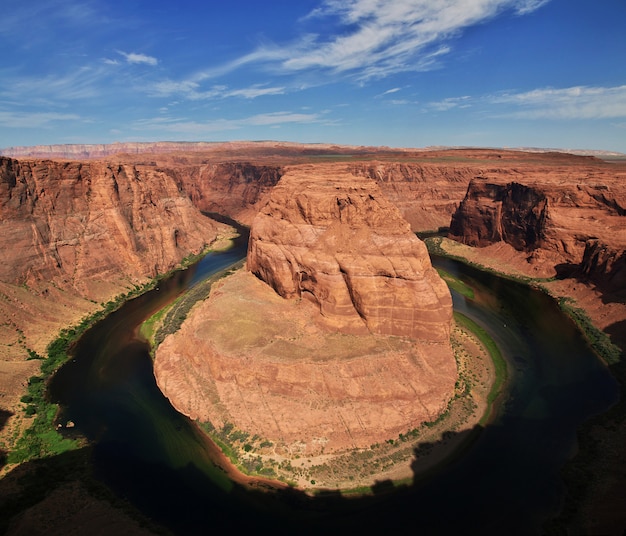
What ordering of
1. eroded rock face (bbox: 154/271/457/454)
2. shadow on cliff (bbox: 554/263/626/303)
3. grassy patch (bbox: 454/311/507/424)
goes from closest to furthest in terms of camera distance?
eroded rock face (bbox: 154/271/457/454)
grassy patch (bbox: 454/311/507/424)
shadow on cliff (bbox: 554/263/626/303)

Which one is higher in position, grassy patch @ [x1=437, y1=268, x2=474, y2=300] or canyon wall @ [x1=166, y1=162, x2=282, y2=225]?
canyon wall @ [x1=166, y1=162, x2=282, y2=225]

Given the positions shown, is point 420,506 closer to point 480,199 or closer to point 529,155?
point 480,199

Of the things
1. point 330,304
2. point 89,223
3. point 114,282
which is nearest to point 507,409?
point 330,304

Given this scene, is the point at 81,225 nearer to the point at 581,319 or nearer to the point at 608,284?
the point at 581,319

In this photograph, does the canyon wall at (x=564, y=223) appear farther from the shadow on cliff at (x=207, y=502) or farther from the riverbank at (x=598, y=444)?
the shadow on cliff at (x=207, y=502)

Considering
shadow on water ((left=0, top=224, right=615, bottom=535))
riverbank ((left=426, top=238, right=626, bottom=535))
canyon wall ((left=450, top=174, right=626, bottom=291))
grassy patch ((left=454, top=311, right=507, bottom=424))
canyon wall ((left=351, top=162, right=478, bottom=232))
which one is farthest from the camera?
canyon wall ((left=351, top=162, right=478, bottom=232))

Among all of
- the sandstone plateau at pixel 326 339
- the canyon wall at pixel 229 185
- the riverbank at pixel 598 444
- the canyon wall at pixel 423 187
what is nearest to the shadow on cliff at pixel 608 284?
the riverbank at pixel 598 444

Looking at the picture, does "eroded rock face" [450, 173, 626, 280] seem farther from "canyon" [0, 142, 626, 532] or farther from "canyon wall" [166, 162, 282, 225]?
"canyon wall" [166, 162, 282, 225]

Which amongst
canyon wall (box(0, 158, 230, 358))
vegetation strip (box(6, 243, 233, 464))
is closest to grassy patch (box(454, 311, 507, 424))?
vegetation strip (box(6, 243, 233, 464))
